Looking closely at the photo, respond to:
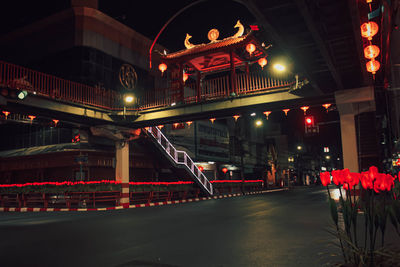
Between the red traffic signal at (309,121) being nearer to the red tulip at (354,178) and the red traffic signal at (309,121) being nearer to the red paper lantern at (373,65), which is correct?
the red paper lantern at (373,65)

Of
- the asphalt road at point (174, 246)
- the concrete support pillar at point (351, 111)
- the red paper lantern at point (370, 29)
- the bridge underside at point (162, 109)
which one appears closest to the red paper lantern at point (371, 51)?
the red paper lantern at point (370, 29)

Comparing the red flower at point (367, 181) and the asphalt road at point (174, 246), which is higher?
the red flower at point (367, 181)

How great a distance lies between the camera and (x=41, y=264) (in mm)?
6219

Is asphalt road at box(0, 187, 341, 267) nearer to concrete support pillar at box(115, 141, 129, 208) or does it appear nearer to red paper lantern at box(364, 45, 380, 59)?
red paper lantern at box(364, 45, 380, 59)

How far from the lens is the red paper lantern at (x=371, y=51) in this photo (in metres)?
10.8

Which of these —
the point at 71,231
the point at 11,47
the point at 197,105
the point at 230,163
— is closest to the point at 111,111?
the point at 197,105

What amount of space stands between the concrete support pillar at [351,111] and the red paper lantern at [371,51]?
4.26 meters

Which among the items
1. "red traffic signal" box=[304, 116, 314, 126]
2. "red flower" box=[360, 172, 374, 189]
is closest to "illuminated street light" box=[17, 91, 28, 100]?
"red flower" box=[360, 172, 374, 189]

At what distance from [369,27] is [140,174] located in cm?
2387

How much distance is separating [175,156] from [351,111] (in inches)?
593

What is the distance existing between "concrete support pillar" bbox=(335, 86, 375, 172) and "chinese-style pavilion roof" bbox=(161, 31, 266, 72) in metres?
7.48

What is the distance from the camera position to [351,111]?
15922 millimetres

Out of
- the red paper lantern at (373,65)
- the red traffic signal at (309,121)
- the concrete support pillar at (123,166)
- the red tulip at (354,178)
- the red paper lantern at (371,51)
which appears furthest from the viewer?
the red traffic signal at (309,121)

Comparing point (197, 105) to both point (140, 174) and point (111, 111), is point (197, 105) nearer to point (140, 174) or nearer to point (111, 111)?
point (111, 111)
